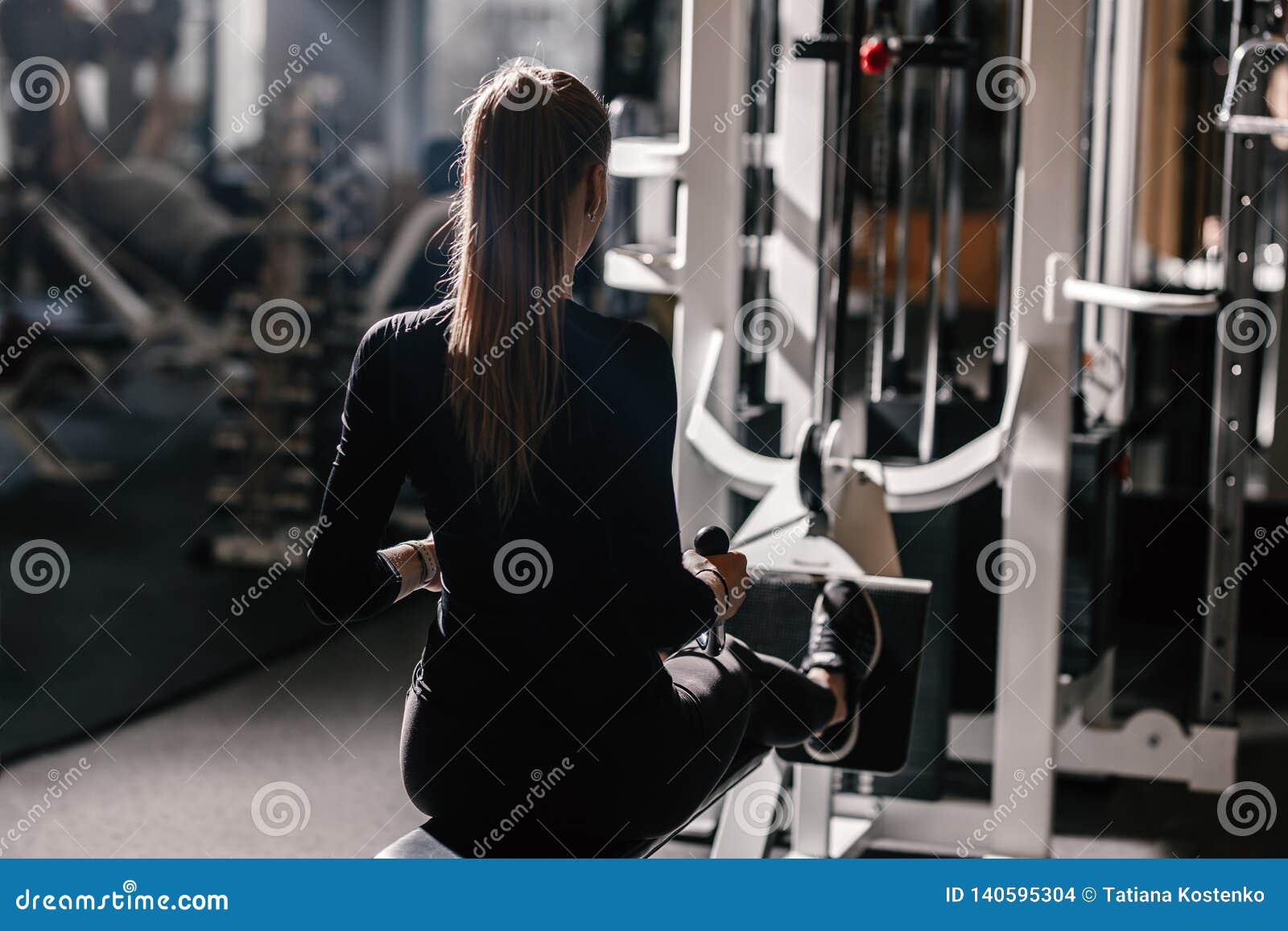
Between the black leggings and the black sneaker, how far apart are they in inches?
13.6

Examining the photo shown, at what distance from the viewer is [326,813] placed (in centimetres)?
291

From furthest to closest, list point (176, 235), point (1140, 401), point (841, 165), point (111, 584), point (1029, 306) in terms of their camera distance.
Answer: point (176, 235), point (111, 584), point (1140, 401), point (1029, 306), point (841, 165)

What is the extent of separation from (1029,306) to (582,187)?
4.46 ft

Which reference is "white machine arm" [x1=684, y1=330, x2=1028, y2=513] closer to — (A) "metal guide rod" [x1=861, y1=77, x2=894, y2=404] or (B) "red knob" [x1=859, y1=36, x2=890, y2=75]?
(A) "metal guide rod" [x1=861, y1=77, x2=894, y2=404]

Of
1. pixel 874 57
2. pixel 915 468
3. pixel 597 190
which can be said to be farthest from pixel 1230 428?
pixel 597 190

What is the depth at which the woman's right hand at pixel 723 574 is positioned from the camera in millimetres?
1604

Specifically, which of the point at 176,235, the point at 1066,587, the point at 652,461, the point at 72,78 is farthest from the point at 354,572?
the point at 176,235

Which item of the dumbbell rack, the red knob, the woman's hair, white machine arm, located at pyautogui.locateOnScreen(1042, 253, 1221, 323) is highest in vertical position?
the red knob

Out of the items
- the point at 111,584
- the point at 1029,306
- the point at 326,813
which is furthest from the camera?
the point at 111,584

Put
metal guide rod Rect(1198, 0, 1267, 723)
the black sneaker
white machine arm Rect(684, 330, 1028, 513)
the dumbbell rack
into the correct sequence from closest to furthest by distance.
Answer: the black sneaker, white machine arm Rect(684, 330, 1028, 513), metal guide rod Rect(1198, 0, 1267, 723), the dumbbell rack

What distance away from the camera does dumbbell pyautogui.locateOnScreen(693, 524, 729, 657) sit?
1.66 m

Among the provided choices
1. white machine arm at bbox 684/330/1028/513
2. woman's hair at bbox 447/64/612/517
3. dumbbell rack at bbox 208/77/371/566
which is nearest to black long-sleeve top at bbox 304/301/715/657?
woman's hair at bbox 447/64/612/517

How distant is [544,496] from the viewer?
4.73 ft

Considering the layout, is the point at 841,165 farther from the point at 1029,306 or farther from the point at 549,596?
the point at 549,596
